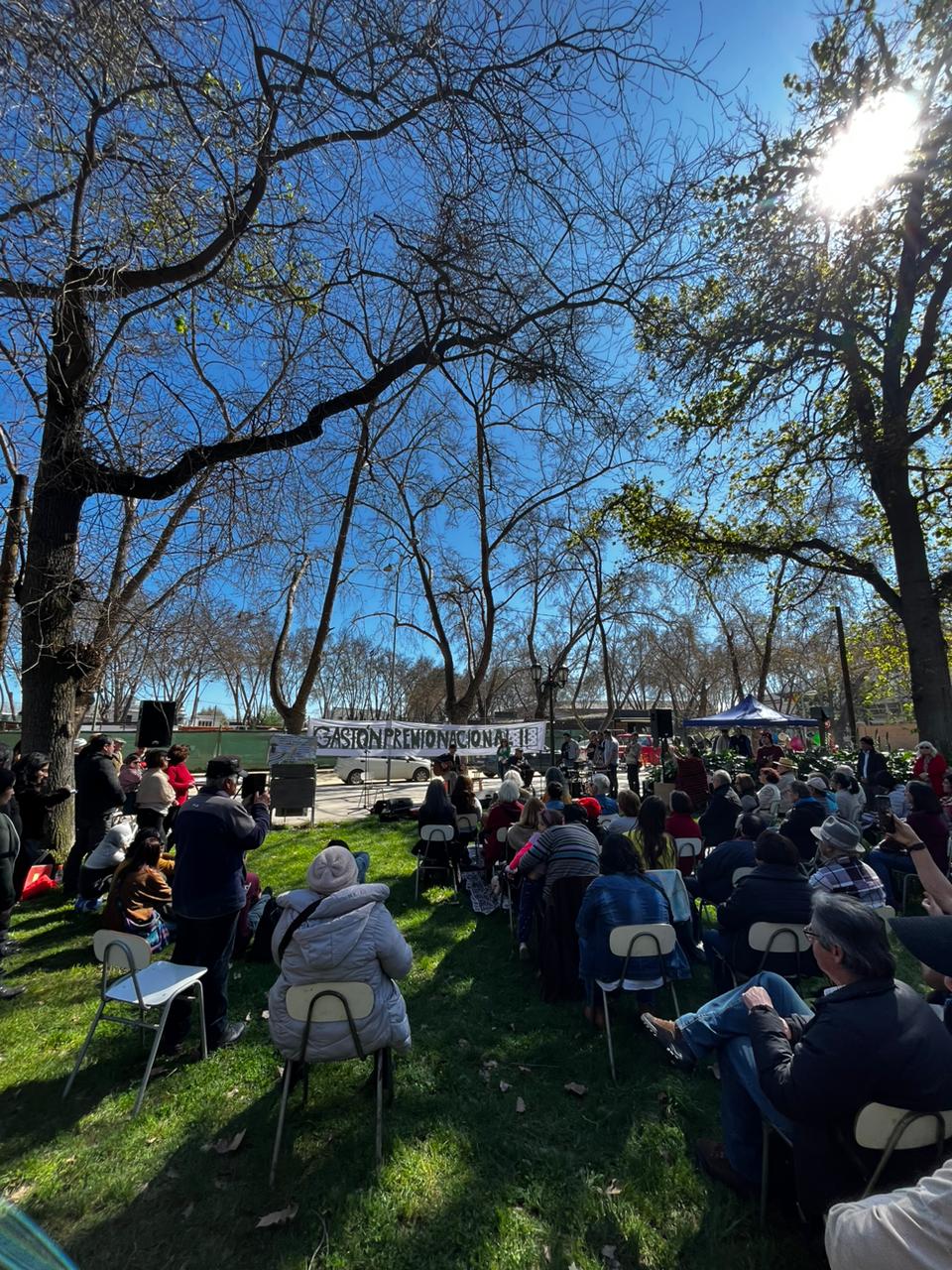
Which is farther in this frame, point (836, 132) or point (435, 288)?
point (836, 132)

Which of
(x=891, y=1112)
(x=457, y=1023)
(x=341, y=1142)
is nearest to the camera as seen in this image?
(x=891, y=1112)

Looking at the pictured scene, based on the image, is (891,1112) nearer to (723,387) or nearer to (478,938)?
(478,938)

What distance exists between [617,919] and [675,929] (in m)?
1.24

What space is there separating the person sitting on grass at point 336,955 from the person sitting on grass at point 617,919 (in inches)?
55.3

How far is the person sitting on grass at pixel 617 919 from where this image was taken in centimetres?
371

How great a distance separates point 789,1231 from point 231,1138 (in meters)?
2.48

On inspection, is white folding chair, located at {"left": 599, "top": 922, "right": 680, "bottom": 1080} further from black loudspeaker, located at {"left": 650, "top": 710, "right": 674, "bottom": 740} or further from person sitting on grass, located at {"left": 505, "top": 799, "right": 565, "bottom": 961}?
black loudspeaker, located at {"left": 650, "top": 710, "right": 674, "bottom": 740}

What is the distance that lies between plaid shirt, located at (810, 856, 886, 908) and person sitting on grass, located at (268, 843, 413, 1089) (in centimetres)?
299

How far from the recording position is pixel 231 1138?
2791 mm

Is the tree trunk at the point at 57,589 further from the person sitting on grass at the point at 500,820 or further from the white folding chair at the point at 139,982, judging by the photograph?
the person sitting on grass at the point at 500,820

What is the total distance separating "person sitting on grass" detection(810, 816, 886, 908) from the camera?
399 cm

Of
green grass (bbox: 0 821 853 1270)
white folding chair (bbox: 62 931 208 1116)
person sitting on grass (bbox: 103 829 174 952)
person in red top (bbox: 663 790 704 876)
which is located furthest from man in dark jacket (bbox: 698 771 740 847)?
person sitting on grass (bbox: 103 829 174 952)

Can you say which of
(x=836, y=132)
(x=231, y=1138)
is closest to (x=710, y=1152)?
(x=231, y=1138)

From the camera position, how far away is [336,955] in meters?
2.72
